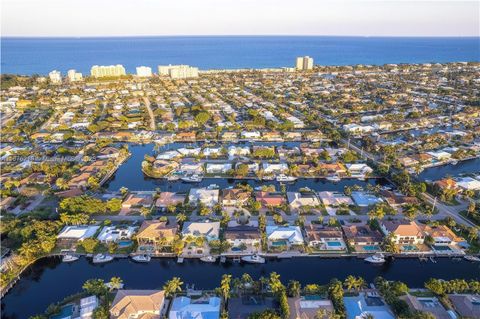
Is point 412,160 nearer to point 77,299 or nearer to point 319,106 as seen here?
point 319,106

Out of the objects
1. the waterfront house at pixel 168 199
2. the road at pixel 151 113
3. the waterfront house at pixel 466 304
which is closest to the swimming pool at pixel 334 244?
the waterfront house at pixel 466 304

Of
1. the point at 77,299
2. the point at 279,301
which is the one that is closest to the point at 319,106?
the point at 279,301

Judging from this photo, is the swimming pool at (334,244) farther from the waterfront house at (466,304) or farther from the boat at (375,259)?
the waterfront house at (466,304)

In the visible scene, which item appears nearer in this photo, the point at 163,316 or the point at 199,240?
the point at 163,316

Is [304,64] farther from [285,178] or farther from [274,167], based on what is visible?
[285,178]

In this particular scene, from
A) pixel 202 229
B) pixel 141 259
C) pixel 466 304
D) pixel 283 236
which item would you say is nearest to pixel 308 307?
pixel 283 236

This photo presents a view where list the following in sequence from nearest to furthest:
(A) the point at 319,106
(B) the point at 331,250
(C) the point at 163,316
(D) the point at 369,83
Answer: (C) the point at 163,316, (B) the point at 331,250, (A) the point at 319,106, (D) the point at 369,83
